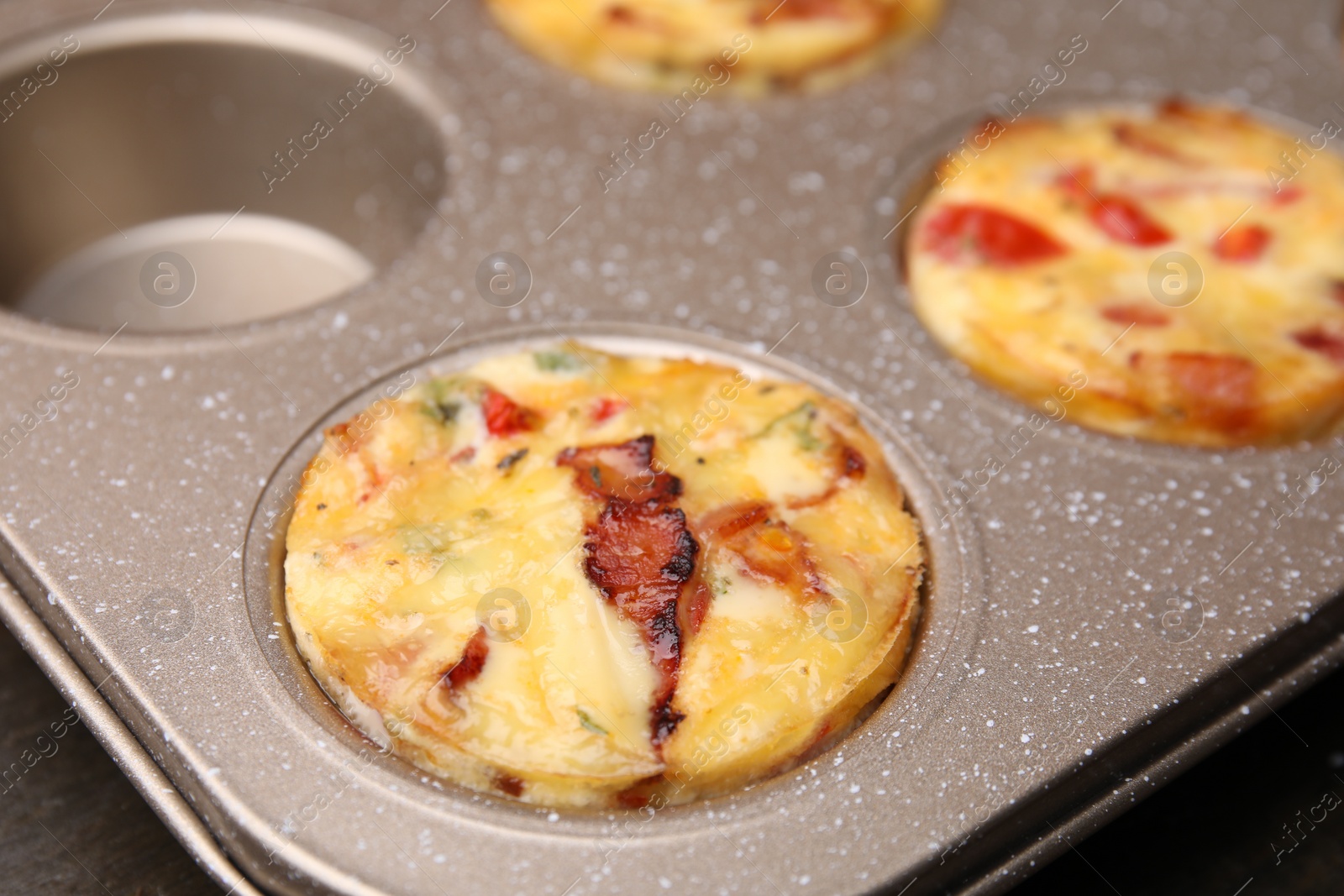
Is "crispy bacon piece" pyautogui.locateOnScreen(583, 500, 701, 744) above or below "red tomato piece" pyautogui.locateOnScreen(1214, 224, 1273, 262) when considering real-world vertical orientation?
above

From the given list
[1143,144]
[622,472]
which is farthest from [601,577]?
[1143,144]

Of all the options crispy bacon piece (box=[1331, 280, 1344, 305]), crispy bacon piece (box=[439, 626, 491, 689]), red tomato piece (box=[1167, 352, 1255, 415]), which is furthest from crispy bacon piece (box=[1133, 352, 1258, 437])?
crispy bacon piece (box=[439, 626, 491, 689])

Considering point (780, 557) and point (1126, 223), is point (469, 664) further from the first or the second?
point (1126, 223)

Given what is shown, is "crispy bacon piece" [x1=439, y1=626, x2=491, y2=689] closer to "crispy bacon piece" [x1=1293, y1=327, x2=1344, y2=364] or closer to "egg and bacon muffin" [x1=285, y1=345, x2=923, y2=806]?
"egg and bacon muffin" [x1=285, y1=345, x2=923, y2=806]

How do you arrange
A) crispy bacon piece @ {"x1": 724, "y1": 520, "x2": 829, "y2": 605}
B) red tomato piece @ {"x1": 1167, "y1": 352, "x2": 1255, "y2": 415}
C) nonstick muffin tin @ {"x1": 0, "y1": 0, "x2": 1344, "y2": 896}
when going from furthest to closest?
1. red tomato piece @ {"x1": 1167, "y1": 352, "x2": 1255, "y2": 415}
2. crispy bacon piece @ {"x1": 724, "y1": 520, "x2": 829, "y2": 605}
3. nonstick muffin tin @ {"x1": 0, "y1": 0, "x2": 1344, "y2": 896}

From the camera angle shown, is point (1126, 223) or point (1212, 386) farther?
point (1126, 223)
